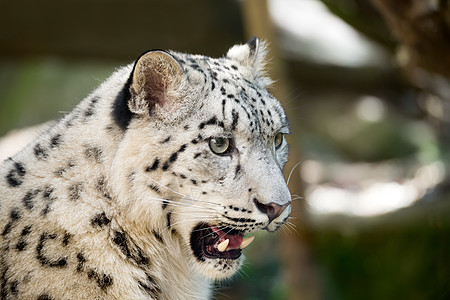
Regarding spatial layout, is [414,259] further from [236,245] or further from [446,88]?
[236,245]

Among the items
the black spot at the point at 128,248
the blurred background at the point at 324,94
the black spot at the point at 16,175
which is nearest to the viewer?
the black spot at the point at 128,248

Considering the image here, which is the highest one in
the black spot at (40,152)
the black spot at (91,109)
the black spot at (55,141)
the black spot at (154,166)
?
the black spot at (91,109)

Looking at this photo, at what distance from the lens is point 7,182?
3.58 metres

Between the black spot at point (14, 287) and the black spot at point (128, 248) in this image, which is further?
the black spot at point (128, 248)

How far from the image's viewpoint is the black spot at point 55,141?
3578mm

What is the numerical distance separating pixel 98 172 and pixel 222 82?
941mm

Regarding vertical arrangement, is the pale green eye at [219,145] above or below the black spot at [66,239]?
above

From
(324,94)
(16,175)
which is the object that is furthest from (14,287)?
(324,94)

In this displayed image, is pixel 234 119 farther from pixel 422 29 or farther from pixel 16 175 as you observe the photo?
pixel 422 29

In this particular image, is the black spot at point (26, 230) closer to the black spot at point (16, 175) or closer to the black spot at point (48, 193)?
the black spot at point (48, 193)

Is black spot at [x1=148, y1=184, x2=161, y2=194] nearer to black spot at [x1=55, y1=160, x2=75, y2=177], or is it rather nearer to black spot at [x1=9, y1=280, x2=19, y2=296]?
black spot at [x1=55, y1=160, x2=75, y2=177]

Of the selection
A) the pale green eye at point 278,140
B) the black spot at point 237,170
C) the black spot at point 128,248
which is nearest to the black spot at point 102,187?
the black spot at point 128,248

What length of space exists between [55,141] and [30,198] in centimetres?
40

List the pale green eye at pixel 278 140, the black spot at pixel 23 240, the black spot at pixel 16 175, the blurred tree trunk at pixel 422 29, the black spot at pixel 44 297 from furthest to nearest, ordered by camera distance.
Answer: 1. the blurred tree trunk at pixel 422 29
2. the pale green eye at pixel 278 140
3. the black spot at pixel 16 175
4. the black spot at pixel 23 240
5. the black spot at pixel 44 297
